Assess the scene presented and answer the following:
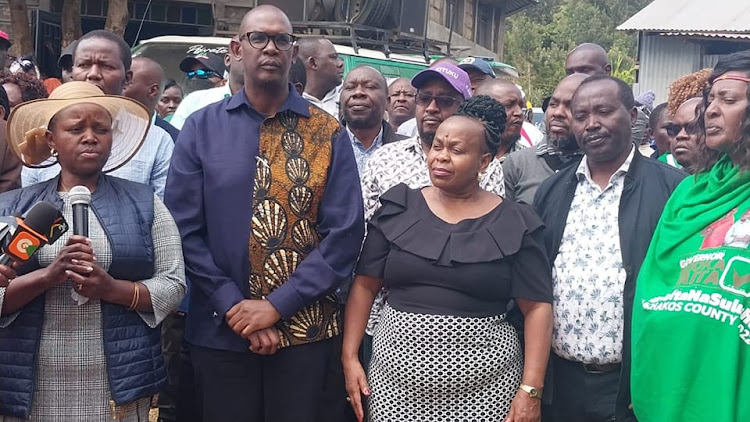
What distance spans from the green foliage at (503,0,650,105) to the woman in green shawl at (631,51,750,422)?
87.3 ft

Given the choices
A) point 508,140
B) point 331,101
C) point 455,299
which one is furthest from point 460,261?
point 331,101

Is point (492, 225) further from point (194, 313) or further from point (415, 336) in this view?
point (194, 313)

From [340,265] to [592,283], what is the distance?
1053 mm

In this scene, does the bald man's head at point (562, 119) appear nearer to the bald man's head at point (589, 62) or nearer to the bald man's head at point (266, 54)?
the bald man's head at point (589, 62)

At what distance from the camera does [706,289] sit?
9.37ft

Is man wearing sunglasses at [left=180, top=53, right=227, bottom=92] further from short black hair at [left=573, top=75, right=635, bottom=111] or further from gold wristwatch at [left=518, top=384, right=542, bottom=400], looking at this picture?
gold wristwatch at [left=518, top=384, right=542, bottom=400]

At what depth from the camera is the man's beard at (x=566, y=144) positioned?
14.3 feet

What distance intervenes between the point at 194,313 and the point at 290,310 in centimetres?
45

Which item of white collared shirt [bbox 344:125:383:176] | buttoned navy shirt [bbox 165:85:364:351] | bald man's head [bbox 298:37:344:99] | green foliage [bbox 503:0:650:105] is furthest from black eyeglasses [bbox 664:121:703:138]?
green foliage [bbox 503:0:650:105]

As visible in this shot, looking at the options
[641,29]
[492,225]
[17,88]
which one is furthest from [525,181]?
[641,29]

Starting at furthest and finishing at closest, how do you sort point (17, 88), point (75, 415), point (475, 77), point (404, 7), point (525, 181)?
1. point (404, 7)
2. point (475, 77)
3. point (17, 88)
4. point (525, 181)
5. point (75, 415)

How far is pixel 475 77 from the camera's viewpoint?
616 cm

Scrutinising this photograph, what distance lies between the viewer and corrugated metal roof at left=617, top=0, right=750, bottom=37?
15238 mm

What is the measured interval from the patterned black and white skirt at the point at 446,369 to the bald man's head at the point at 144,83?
2.35 m
